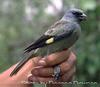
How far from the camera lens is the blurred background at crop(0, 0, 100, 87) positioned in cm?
426

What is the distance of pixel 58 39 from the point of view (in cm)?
186

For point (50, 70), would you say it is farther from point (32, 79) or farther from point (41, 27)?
point (41, 27)

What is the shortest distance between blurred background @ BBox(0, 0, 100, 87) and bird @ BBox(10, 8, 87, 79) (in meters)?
2.17

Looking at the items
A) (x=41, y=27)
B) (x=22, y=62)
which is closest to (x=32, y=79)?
(x=22, y=62)

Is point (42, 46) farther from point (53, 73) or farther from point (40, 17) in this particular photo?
point (40, 17)

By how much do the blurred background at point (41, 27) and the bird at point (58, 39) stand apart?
217 cm

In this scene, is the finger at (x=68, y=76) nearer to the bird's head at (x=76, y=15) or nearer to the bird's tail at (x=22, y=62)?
the bird's tail at (x=22, y=62)

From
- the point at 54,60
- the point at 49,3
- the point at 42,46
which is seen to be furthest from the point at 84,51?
the point at 54,60

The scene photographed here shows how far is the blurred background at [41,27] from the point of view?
14.0ft

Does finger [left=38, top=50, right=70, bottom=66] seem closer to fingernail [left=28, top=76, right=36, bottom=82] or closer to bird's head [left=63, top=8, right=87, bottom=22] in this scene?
fingernail [left=28, top=76, right=36, bottom=82]

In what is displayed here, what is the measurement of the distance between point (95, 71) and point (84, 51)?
0.65 feet

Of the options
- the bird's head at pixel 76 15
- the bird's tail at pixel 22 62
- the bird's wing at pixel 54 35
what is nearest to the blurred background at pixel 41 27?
the bird's head at pixel 76 15

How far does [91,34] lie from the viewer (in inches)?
175

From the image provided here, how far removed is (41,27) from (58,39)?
337cm
